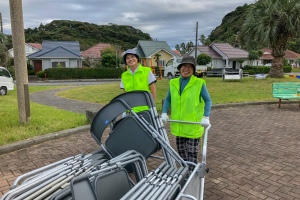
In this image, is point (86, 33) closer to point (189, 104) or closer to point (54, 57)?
point (54, 57)

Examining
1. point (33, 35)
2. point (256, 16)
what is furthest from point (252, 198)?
point (33, 35)

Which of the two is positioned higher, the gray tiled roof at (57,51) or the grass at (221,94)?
the gray tiled roof at (57,51)

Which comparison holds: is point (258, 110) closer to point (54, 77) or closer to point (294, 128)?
point (294, 128)

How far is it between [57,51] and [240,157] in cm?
3747

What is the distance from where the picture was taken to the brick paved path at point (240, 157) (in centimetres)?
336

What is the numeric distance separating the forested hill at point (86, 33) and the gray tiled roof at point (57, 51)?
79.8 ft

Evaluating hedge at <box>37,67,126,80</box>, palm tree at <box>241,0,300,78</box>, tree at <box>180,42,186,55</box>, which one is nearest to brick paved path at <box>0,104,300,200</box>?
palm tree at <box>241,0,300,78</box>

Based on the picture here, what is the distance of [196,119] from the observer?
3.21 metres

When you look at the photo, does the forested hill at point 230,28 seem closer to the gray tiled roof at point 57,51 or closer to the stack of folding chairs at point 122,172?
the gray tiled roof at point 57,51

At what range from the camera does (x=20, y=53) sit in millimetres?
5879

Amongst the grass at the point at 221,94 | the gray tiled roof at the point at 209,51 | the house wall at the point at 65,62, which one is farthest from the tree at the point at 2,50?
the gray tiled roof at the point at 209,51

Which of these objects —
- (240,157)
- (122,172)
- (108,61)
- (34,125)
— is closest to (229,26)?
(108,61)

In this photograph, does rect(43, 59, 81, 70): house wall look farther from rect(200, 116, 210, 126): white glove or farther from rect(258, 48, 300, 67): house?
rect(258, 48, 300, 67): house

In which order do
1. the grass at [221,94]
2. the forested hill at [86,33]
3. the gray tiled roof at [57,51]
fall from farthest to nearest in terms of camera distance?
1. the forested hill at [86,33]
2. the gray tiled roof at [57,51]
3. the grass at [221,94]
